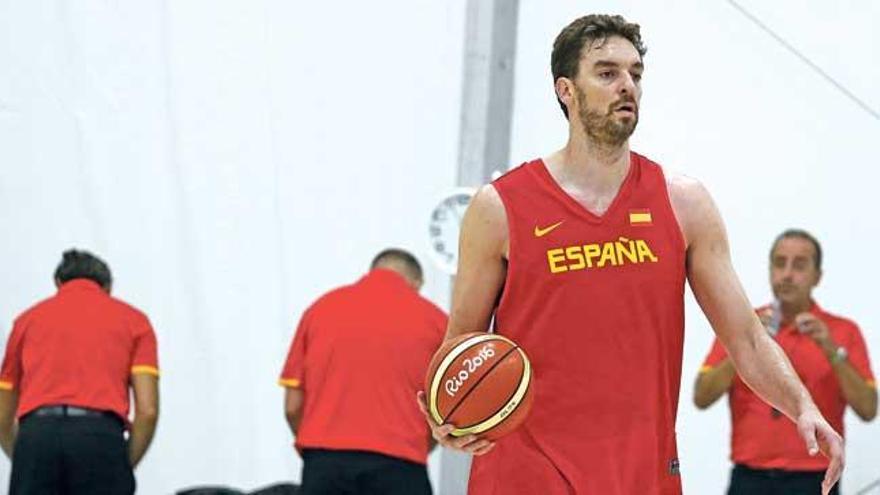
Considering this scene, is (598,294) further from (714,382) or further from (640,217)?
(714,382)

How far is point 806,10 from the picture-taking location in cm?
945

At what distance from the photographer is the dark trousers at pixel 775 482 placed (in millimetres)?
8156

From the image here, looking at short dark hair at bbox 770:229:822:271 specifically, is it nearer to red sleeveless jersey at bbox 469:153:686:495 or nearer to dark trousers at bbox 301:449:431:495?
dark trousers at bbox 301:449:431:495

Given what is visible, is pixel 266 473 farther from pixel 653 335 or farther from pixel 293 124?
pixel 653 335

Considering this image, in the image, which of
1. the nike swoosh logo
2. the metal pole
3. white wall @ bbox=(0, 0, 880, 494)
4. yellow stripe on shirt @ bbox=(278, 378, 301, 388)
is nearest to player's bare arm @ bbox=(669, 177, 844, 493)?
the nike swoosh logo

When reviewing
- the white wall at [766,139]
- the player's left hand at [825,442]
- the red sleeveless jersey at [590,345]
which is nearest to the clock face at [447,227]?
the white wall at [766,139]

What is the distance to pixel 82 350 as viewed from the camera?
8.81 meters

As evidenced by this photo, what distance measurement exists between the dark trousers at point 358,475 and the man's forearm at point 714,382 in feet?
4.70

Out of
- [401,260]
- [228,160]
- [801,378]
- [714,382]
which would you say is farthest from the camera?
[228,160]

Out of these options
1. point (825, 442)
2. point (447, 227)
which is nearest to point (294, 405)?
point (447, 227)

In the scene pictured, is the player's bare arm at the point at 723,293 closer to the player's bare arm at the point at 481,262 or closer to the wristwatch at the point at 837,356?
the player's bare arm at the point at 481,262

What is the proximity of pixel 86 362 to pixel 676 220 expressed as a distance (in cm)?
486

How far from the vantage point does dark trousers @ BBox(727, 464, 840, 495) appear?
8.16 m

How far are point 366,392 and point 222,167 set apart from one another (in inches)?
101
